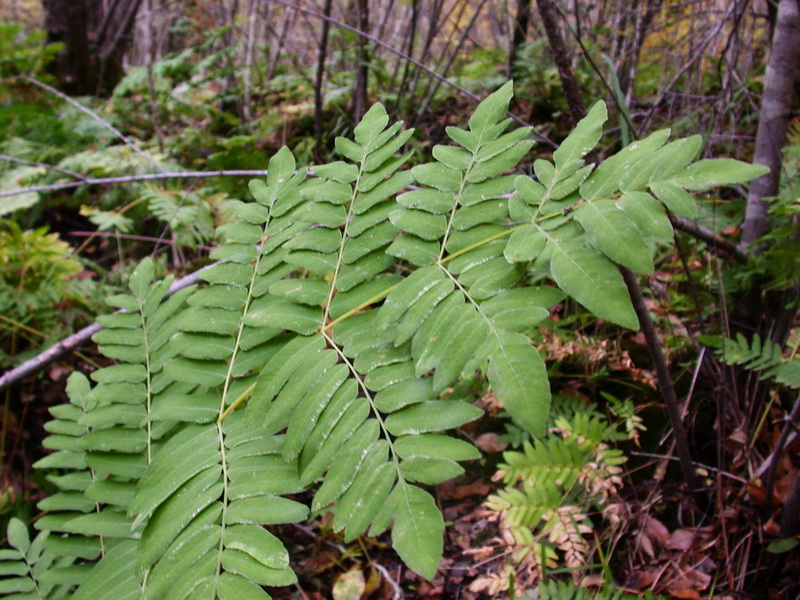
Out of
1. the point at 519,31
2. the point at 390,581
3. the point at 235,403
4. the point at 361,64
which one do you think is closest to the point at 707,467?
the point at 390,581

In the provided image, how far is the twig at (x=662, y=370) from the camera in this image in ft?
4.00

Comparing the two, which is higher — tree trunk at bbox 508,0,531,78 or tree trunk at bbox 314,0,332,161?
tree trunk at bbox 508,0,531,78

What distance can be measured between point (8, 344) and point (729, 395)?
340 centimetres

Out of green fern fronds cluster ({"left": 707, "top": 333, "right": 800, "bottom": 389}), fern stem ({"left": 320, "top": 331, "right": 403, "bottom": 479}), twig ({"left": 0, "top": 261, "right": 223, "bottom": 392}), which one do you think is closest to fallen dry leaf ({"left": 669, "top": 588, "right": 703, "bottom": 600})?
green fern fronds cluster ({"left": 707, "top": 333, "right": 800, "bottom": 389})

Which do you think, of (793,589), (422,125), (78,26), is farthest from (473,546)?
(78,26)

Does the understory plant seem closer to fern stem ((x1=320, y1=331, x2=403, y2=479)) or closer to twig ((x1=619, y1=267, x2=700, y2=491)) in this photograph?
fern stem ((x1=320, y1=331, x2=403, y2=479))

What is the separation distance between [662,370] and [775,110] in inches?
40.6

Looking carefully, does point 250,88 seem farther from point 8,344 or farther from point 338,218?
point 338,218

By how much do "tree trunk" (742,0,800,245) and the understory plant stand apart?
3.52 ft

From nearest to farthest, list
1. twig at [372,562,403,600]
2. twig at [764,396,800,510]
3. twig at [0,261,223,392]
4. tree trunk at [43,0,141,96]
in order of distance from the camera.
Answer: twig at [764,396,800,510] < twig at [372,562,403,600] < twig at [0,261,223,392] < tree trunk at [43,0,141,96]

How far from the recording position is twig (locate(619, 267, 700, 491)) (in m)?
1.22

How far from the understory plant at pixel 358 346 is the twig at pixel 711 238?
77cm

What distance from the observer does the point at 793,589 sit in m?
1.44

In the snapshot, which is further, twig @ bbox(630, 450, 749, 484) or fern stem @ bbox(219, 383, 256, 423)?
twig @ bbox(630, 450, 749, 484)
